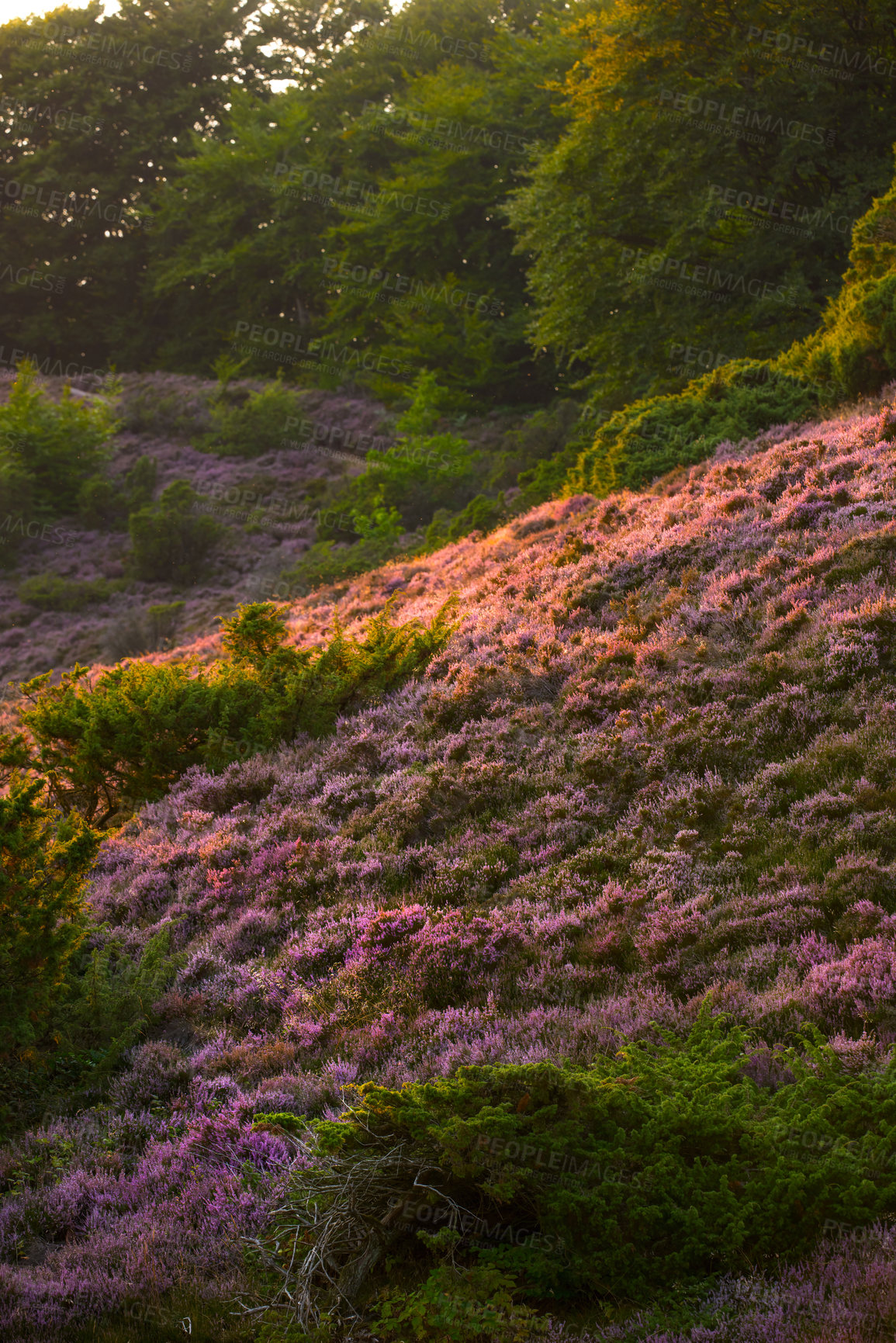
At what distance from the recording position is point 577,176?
67.1 feet

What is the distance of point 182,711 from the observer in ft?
32.1

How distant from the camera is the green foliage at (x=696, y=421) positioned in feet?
42.5

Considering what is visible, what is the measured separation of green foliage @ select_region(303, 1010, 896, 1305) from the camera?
9.59ft

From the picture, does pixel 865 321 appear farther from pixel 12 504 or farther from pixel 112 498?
pixel 12 504

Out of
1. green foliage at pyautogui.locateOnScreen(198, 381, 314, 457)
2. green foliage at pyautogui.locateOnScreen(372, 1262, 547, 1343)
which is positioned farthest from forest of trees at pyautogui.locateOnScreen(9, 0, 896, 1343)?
green foliage at pyautogui.locateOnScreen(198, 381, 314, 457)

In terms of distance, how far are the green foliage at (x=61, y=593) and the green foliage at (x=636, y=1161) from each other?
Result: 1899 cm

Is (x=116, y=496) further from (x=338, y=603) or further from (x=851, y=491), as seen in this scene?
(x=851, y=491)

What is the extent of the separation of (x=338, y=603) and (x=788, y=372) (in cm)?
813

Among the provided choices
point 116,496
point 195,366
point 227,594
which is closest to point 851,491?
point 227,594

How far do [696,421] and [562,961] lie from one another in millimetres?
10587

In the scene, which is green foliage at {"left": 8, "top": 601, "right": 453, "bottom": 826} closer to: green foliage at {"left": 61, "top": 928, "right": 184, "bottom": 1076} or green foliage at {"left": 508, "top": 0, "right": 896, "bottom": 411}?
green foliage at {"left": 61, "top": 928, "right": 184, "bottom": 1076}

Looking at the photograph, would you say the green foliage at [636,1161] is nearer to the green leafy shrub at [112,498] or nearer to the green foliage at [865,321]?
the green foliage at [865,321]

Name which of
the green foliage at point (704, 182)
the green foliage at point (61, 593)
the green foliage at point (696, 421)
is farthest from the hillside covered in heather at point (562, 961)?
the green foliage at point (61, 593)

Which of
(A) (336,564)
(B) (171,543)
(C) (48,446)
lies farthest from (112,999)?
(C) (48,446)
